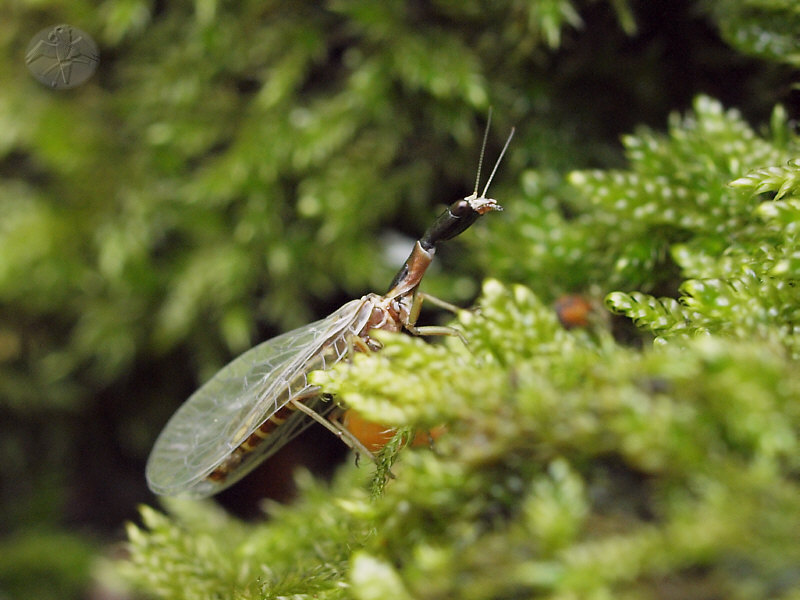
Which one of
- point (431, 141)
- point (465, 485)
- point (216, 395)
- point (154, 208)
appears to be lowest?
point (216, 395)

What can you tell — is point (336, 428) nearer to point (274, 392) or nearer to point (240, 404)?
point (274, 392)

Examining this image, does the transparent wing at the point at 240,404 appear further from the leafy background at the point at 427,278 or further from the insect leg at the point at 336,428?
the leafy background at the point at 427,278

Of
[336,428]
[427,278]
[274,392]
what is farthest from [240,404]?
[427,278]

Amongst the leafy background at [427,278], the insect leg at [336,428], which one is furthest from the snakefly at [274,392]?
the leafy background at [427,278]

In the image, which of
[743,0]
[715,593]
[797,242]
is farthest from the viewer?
[743,0]

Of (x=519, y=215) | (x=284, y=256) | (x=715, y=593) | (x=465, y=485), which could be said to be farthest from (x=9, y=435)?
(x=715, y=593)

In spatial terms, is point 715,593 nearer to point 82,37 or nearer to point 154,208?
point 154,208

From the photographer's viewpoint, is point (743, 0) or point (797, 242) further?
point (743, 0)

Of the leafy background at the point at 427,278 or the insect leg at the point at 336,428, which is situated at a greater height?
the leafy background at the point at 427,278
